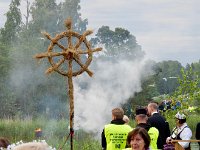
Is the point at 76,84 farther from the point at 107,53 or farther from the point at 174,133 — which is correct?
the point at 174,133

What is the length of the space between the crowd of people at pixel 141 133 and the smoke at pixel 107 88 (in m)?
15.5

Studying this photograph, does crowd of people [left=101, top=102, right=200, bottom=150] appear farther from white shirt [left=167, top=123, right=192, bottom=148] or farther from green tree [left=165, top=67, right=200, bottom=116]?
green tree [left=165, top=67, right=200, bottom=116]

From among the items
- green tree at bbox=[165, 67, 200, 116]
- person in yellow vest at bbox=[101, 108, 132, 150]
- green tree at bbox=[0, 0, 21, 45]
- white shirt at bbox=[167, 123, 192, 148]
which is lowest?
white shirt at bbox=[167, 123, 192, 148]

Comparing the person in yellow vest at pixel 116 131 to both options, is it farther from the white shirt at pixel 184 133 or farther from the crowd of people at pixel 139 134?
the white shirt at pixel 184 133

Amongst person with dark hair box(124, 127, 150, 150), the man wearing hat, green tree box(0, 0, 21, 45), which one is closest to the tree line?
green tree box(0, 0, 21, 45)

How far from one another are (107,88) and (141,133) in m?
25.4

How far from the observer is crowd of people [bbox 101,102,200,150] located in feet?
21.4

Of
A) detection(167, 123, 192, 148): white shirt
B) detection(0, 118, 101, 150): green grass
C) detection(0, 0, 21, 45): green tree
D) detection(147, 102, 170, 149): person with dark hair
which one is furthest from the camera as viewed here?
detection(0, 0, 21, 45): green tree

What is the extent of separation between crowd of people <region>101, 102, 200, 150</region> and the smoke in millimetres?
15526

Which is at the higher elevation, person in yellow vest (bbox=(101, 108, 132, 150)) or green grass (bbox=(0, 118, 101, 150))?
person in yellow vest (bbox=(101, 108, 132, 150))

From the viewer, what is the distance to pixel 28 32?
43719mm

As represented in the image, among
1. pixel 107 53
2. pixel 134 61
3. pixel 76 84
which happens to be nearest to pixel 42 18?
pixel 107 53

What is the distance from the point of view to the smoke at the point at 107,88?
28.1 m

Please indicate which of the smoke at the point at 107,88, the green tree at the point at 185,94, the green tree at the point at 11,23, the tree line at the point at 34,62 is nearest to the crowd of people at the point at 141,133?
the green tree at the point at 185,94
